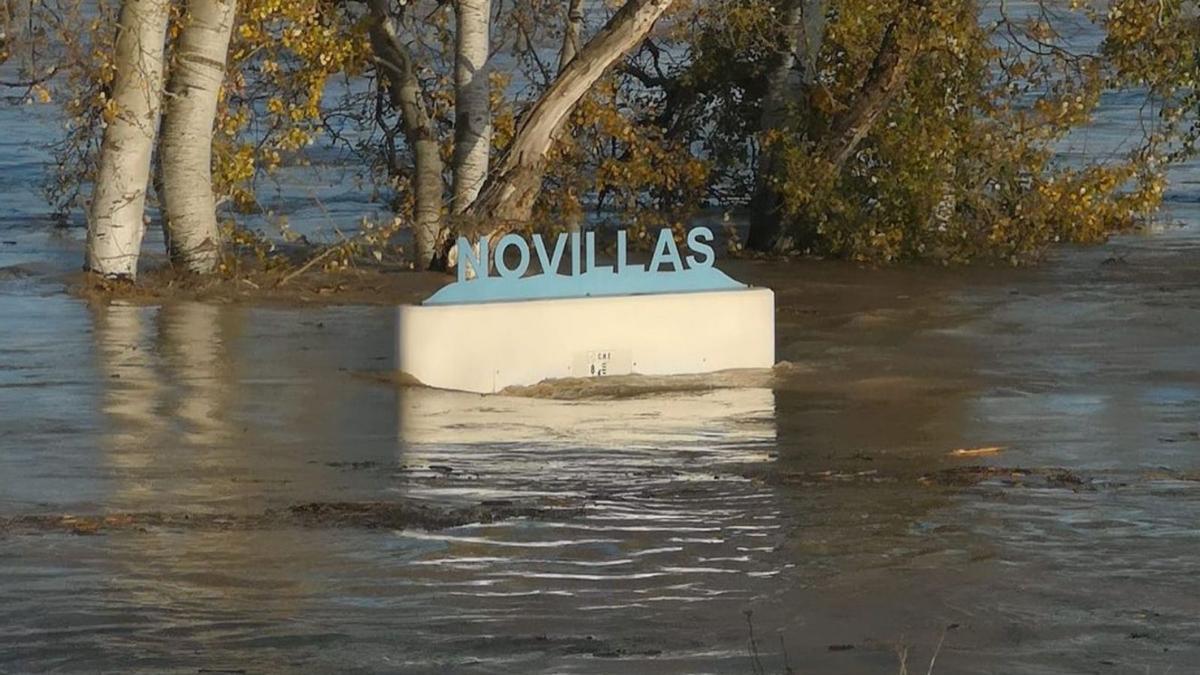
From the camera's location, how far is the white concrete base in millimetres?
13320

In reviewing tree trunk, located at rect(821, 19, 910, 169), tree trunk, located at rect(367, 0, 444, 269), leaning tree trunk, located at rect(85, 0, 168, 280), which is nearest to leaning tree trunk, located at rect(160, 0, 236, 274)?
leaning tree trunk, located at rect(85, 0, 168, 280)

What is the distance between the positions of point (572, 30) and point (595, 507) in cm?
1115

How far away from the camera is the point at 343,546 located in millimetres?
8617

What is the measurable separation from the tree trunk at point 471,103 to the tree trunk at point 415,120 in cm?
97

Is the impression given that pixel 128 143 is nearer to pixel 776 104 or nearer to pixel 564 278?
pixel 564 278

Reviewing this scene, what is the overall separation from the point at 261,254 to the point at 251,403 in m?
6.73

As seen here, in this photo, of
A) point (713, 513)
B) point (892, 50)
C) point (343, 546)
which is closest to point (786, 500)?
point (713, 513)

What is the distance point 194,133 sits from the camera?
59.2 ft

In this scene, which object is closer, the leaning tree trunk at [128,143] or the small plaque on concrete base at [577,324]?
the small plaque on concrete base at [577,324]

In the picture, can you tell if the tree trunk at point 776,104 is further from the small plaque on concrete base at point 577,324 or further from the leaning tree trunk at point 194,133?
the small plaque on concrete base at point 577,324

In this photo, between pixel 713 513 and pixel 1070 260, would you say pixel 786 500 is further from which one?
pixel 1070 260

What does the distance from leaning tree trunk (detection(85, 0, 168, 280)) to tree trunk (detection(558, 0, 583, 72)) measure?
3926 mm

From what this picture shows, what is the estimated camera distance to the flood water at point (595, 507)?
23.8 ft

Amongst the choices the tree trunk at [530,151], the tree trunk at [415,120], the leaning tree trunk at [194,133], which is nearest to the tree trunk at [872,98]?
the tree trunk at [530,151]
